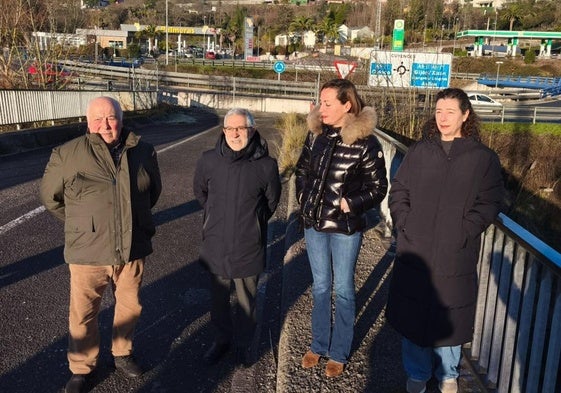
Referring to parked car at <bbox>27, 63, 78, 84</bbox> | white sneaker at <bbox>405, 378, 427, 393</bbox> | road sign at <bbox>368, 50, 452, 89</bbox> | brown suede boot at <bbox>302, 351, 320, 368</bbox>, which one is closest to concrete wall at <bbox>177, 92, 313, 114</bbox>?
parked car at <bbox>27, 63, 78, 84</bbox>

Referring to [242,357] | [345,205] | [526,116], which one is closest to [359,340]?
[242,357]

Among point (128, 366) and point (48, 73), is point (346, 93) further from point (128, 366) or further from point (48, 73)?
point (48, 73)

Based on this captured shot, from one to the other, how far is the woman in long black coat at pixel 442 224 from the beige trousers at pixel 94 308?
5.67 ft

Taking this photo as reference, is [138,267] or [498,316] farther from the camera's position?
[138,267]

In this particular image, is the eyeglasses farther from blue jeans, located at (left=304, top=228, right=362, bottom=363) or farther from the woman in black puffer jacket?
blue jeans, located at (left=304, top=228, right=362, bottom=363)

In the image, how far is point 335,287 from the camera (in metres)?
3.41

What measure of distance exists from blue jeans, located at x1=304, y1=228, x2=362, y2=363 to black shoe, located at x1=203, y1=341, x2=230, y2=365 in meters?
0.68

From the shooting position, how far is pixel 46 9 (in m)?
17.5

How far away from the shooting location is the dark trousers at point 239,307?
11.7 feet

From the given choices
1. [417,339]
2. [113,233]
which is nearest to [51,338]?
[113,233]

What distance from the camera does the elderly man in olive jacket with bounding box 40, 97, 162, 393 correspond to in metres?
3.12

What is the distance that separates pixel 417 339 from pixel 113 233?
193 centimetres

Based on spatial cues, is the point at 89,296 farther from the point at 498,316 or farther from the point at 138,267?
the point at 498,316

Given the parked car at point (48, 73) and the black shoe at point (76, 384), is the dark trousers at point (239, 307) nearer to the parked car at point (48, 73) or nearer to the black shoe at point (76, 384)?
the black shoe at point (76, 384)
